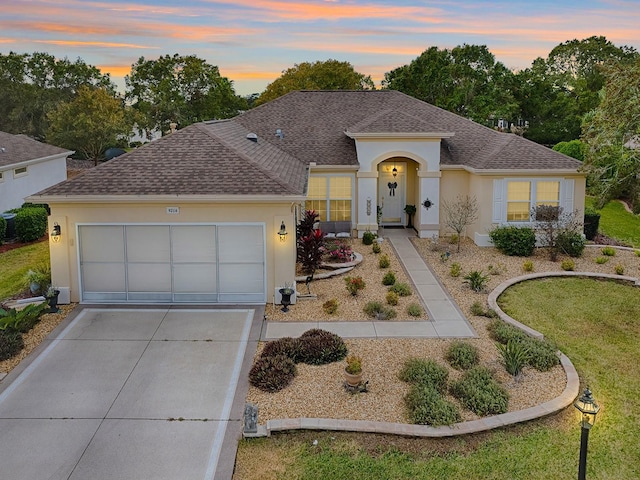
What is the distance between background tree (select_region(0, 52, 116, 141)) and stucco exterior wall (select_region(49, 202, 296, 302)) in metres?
48.3

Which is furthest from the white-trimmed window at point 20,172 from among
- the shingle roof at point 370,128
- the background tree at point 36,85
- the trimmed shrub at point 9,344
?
the background tree at point 36,85

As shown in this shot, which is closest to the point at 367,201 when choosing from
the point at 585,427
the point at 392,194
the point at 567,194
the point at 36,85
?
the point at 392,194

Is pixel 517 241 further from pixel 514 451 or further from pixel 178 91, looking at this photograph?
pixel 178 91

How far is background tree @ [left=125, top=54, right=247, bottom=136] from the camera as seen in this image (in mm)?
57656

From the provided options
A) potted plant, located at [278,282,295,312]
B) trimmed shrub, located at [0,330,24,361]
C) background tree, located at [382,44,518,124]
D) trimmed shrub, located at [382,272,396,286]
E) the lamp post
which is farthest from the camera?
background tree, located at [382,44,518,124]

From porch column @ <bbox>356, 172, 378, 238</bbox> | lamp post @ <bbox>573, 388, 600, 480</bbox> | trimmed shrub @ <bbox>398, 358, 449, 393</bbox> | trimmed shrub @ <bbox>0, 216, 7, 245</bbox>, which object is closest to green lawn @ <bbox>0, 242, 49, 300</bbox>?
trimmed shrub @ <bbox>0, 216, 7, 245</bbox>

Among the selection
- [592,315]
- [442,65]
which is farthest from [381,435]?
[442,65]

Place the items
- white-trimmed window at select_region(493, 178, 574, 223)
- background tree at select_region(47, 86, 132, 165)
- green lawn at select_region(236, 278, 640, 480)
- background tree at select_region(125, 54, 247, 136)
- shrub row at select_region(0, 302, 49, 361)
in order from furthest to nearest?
background tree at select_region(125, 54, 247, 136) → background tree at select_region(47, 86, 132, 165) → white-trimmed window at select_region(493, 178, 574, 223) → shrub row at select_region(0, 302, 49, 361) → green lawn at select_region(236, 278, 640, 480)

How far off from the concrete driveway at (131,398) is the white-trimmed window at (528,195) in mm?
11547

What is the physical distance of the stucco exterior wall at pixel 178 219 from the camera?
14.9m

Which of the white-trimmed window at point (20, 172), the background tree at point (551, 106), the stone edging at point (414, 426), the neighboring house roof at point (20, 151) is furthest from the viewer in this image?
the background tree at point (551, 106)

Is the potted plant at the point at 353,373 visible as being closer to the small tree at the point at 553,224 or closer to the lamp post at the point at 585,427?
the lamp post at the point at 585,427

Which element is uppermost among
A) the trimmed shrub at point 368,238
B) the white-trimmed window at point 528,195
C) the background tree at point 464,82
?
the background tree at point 464,82

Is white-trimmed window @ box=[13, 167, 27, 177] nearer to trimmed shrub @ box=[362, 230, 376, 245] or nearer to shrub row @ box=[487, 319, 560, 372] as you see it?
trimmed shrub @ box=[362, 230, 376, 245]
